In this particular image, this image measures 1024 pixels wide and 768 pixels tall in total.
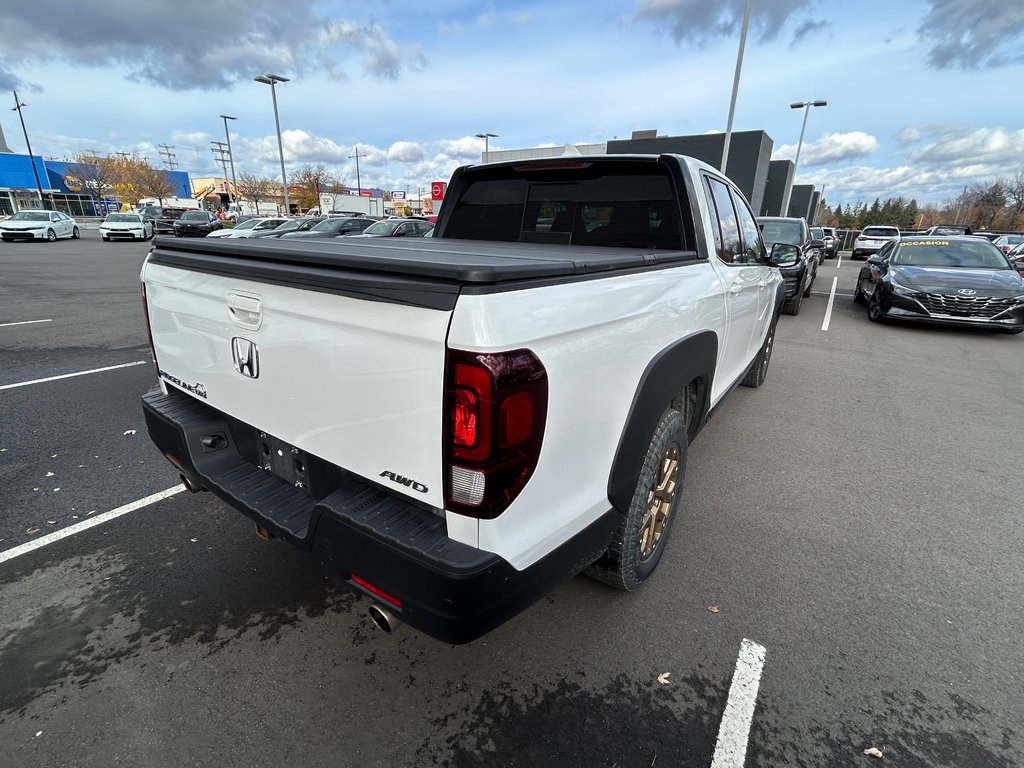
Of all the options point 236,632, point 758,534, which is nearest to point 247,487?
point 236,632

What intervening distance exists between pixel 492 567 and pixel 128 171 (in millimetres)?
80470

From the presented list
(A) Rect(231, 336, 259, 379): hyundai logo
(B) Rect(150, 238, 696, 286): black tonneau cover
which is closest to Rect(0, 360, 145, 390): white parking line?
(B) Rect(150, 238, 696, 286): black tonneau cover

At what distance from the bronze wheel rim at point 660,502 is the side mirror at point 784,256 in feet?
9.29

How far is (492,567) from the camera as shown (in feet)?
4.88

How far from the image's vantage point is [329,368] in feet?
5.41

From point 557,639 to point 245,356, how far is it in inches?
69.7

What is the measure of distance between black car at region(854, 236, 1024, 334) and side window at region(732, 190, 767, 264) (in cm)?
627

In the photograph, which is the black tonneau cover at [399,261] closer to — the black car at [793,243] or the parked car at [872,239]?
the black car at [793,243]

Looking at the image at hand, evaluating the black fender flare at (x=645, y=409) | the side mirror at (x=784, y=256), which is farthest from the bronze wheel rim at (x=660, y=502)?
the side mirror at (x=784, y=256)

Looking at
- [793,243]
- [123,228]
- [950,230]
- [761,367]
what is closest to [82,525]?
[761,367]

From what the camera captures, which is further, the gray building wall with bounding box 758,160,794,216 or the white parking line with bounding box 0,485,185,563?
the gray building wall with bounding box 758,160,794,216

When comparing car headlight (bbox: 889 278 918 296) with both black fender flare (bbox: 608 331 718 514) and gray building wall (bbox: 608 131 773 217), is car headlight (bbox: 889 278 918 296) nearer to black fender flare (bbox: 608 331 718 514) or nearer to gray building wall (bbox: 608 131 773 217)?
black fender flare (bbox: 608 331 718 514)

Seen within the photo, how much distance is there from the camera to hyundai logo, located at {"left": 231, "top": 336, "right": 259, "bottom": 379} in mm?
1916

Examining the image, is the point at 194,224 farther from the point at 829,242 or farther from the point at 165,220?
the point at 829,242
